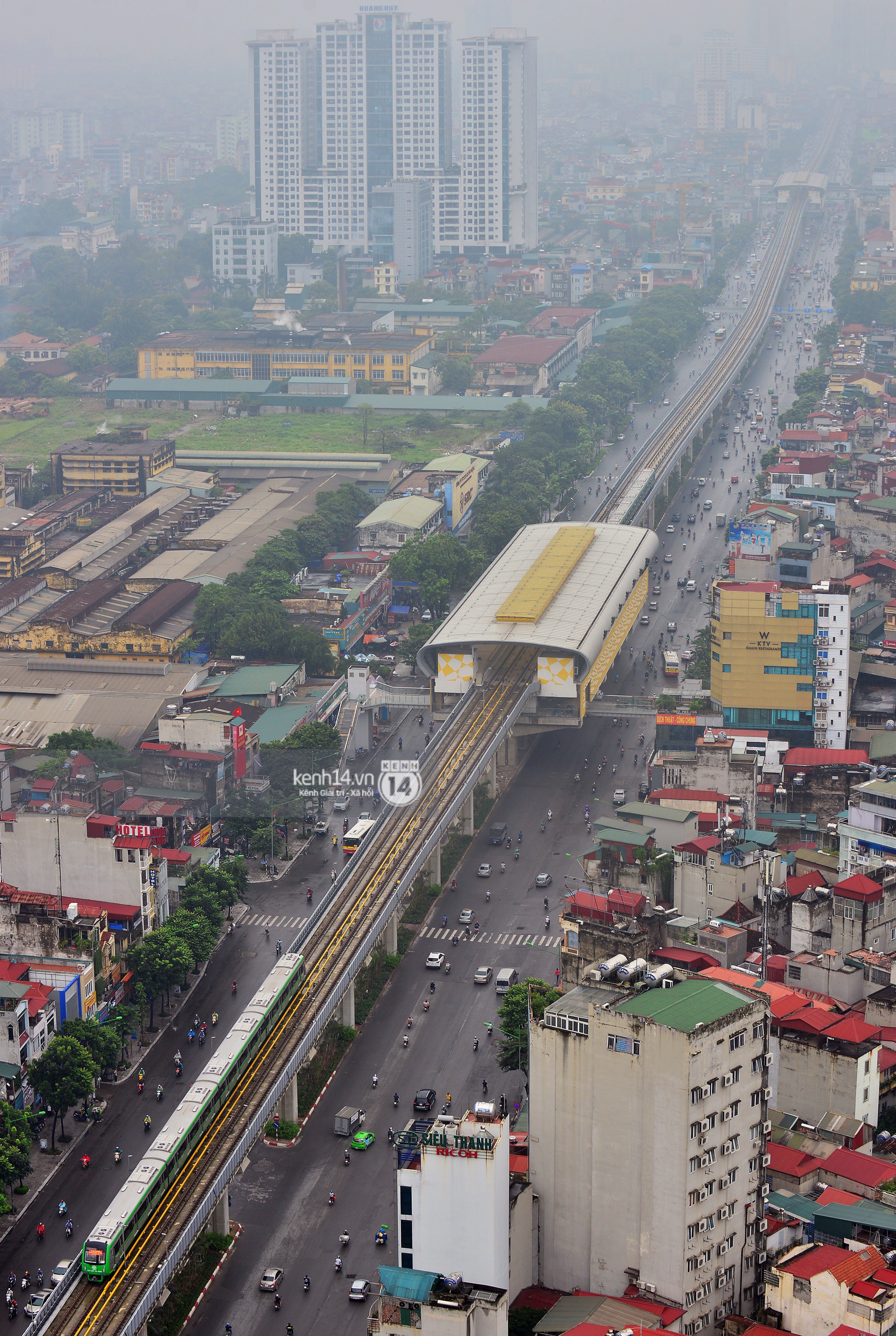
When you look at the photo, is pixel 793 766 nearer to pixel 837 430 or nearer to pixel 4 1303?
pixel 4 1303

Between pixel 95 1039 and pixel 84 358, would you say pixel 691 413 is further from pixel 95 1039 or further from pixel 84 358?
pixel 95 1039

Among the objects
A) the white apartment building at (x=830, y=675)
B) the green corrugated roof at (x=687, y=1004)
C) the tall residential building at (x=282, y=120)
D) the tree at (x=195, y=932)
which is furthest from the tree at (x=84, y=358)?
the green corrugated roof at (x=687, y=1004)

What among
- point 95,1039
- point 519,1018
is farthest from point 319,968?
point 95,1039

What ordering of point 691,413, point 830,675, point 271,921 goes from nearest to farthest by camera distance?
point 271,921 < point 830,675 < point 691,413

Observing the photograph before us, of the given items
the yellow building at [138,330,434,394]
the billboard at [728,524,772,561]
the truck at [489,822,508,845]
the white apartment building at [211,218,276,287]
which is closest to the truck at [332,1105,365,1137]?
the truck at [489,822,508,845]

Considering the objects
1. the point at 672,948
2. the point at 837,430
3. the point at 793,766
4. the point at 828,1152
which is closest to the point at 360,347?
the point at 837,430

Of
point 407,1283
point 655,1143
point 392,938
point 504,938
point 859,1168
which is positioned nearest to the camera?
point 407,1283

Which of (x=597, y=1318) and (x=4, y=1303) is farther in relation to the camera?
(x=4, y=1303)
